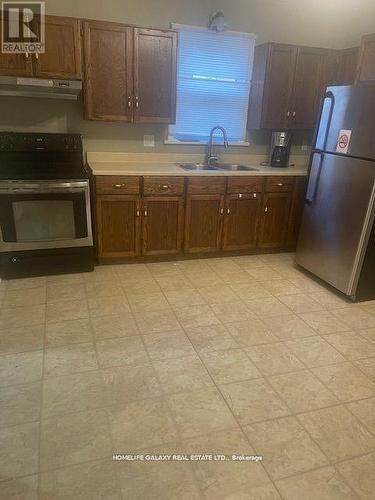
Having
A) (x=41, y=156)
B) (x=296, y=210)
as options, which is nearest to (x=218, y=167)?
(x=296, y=210)

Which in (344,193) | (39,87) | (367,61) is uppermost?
(367,61)

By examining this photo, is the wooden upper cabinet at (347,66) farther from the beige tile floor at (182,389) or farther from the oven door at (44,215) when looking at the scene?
the oven door at (44,215)

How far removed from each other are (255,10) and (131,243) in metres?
2.64

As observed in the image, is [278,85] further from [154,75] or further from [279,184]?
[154,75]

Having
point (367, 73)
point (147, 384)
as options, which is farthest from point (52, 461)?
point (367, 73)

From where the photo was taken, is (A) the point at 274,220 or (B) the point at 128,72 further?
(A) the point at 274,220

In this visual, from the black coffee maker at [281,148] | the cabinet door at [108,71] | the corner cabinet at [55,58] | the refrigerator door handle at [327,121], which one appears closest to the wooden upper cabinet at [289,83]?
the black coffee maker at [281,148]

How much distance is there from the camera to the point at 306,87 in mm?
3705

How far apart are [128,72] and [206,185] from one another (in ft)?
3.93

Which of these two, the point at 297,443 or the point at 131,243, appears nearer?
the point at 297,443

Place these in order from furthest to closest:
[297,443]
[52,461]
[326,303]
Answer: [326,303], [297,443], [52,461]

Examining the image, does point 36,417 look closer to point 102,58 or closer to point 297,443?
point 297,443

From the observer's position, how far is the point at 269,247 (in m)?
3.91

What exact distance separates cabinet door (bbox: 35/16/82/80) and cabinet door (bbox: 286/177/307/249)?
2339 mm
